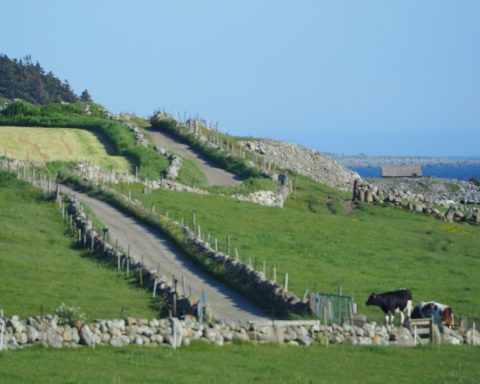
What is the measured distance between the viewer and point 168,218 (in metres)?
70.2

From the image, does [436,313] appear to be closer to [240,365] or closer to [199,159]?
[240,365]

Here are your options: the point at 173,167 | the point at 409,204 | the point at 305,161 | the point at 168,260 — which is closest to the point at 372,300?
the point at 168,260

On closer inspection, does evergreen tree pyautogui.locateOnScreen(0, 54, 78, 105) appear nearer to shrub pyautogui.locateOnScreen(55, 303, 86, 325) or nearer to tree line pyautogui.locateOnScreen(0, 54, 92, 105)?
tree line pyautogui.locateOnScreen(0, 54, 92, 105)

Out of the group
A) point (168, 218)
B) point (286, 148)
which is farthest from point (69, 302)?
point (286, 148)

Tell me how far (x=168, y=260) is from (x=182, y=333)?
833 inches

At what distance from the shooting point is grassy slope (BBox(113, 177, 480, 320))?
55.9 meters

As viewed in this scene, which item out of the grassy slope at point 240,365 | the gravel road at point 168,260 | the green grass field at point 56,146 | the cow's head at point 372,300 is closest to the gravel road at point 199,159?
the green grass field at point 56,146

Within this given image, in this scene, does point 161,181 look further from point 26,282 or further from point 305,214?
point 26,282

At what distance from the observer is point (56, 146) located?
106 metres

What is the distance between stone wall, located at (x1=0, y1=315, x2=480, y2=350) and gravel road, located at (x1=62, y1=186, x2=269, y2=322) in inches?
232

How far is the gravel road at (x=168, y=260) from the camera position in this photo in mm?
49312

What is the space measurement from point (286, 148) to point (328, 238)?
6750 centimetres

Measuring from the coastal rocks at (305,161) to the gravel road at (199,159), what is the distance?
12.0 meters

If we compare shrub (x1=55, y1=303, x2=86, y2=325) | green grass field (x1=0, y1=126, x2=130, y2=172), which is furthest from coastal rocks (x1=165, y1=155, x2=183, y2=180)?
shrub (x1=55, y1=303, x2=86, y2=325)
